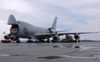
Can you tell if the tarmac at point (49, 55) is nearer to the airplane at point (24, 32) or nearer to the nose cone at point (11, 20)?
the nose cone at point (11, 20)

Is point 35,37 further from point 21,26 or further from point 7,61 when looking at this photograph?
point 7,61

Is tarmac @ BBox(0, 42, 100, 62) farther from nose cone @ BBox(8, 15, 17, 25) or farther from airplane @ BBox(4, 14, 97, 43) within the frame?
airplane @ BBox(4, 14, 97, 43)

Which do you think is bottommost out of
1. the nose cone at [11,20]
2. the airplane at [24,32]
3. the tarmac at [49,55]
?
the tarmac at [49,55]

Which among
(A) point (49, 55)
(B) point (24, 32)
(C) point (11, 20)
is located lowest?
(A) point (49, 55)

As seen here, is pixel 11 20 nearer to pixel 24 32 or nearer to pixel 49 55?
pixel 24 32

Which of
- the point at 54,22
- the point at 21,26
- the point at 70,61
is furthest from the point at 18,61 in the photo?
the point at 54,22

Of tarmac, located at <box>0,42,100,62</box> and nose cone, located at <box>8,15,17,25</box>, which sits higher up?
nose cone, located at <box>8,15,17,25</box>

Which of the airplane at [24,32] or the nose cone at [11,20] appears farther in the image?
the airplane at [24,32]

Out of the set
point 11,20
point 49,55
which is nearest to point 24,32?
point 11,20

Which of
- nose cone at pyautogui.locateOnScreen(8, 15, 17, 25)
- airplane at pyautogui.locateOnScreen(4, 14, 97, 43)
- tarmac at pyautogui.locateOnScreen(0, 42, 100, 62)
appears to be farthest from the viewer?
airplane at pyautogui.locateOnScreen(4, 14, 97, 43)

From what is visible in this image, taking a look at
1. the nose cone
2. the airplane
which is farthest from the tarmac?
the airplane

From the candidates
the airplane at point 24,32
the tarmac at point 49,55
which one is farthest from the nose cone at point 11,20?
the tarmac at point 49,55

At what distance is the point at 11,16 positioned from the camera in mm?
59062

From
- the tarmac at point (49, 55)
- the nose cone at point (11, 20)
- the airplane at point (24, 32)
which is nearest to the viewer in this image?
the tarmac at point (49, 55)
